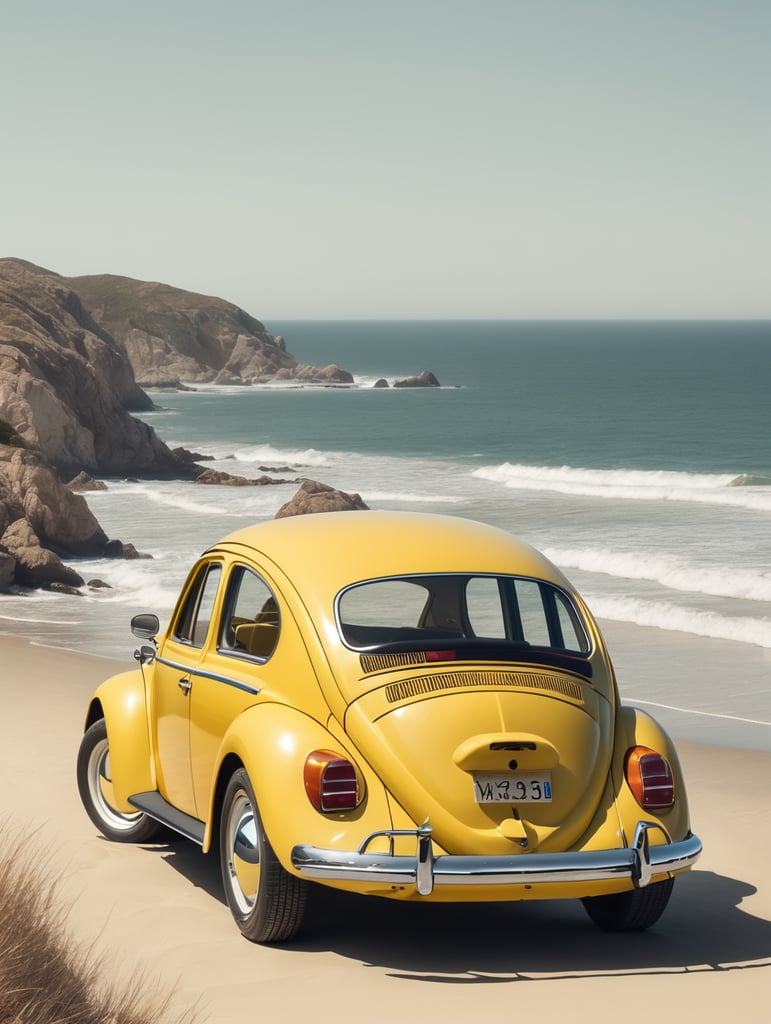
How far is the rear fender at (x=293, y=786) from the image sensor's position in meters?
5.71

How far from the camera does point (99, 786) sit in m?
8.14

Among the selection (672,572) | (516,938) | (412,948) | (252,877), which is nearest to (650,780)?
(516,938)

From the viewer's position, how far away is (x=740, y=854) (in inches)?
327

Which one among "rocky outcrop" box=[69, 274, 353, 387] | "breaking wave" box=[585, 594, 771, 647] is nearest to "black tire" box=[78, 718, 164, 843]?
"breaking wave" box=[585, 594, 771, 647]

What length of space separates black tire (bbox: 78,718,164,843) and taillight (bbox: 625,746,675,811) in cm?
302

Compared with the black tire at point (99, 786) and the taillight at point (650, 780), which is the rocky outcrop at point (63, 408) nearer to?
the black tire at point (99, 786)

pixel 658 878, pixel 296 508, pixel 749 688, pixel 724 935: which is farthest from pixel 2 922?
pixel 296 508

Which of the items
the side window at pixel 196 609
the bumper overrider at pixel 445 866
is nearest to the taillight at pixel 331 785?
the bumper overrider at pixel 445 866

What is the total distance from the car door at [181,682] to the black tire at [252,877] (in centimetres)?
63

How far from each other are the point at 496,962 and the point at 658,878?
0.75m

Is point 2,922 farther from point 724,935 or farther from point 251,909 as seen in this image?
point 724,935

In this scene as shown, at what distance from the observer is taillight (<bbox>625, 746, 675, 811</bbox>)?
20.0ft

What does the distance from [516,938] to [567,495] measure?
41801 millimetres

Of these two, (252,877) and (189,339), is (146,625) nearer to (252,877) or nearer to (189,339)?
(252,877)
